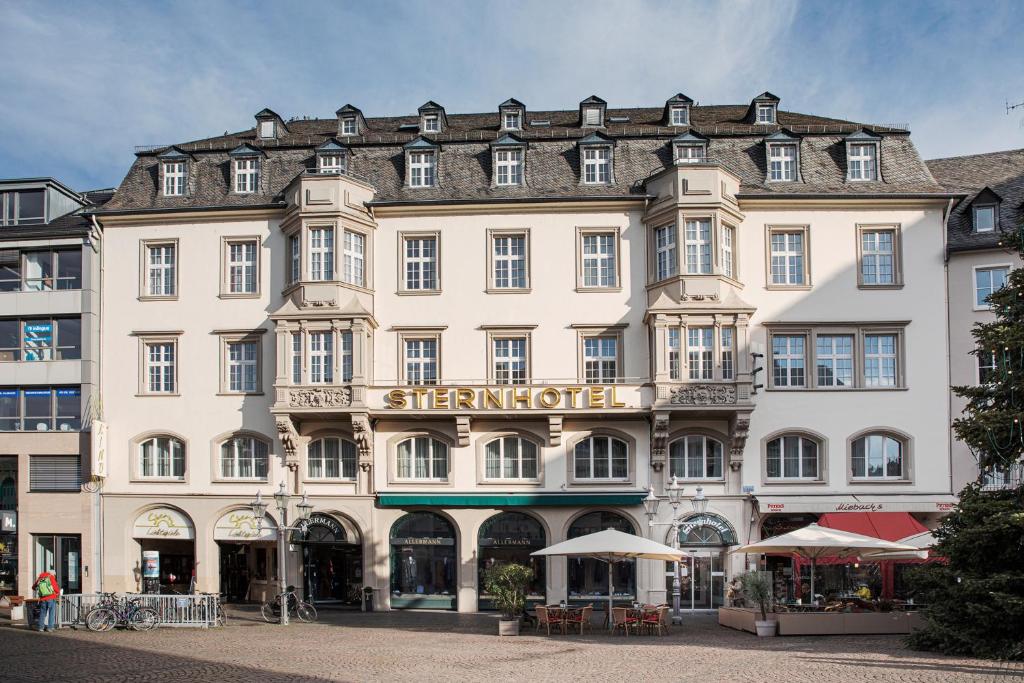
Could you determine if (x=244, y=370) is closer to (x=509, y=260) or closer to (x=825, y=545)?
(x=509, y=260)

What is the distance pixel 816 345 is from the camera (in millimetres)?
34812

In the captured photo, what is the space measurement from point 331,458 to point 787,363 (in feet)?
47.3

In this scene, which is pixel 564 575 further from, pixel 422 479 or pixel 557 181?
pixel 557 181

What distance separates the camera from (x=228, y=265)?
120 feet

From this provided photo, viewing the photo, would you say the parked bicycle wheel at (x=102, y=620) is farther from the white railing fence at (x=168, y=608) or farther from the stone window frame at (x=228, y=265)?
the stone window frame at (x=228, y=265)

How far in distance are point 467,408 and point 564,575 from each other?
588cm

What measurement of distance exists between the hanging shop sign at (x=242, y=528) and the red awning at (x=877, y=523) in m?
16.8

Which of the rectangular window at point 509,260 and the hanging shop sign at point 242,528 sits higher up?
the rectangular window at point 509,260

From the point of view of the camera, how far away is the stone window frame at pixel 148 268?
36500 millimetres

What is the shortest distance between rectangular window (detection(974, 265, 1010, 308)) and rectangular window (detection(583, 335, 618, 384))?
11.1 meters

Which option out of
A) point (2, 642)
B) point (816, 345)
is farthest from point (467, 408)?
point (2, 642)

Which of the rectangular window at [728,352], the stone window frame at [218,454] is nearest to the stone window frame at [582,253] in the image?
the rectangular window at [728,352]

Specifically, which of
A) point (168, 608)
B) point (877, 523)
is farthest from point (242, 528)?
point (877, 523)

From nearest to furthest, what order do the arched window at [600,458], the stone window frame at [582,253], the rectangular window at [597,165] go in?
the arched window at [600,458], the stone window frame at [582,253], the rectangular window at [597,165]
